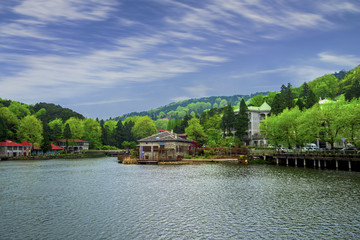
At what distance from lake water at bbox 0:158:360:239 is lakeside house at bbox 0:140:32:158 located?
82327mm

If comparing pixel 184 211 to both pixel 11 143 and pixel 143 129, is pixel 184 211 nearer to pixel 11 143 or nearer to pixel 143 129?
pixel 11 143

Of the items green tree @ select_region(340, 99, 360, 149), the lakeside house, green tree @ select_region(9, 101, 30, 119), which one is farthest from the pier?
green tree @ select_region(9, 101, 30, 119)

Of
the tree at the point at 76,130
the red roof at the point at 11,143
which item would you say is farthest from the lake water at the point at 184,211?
the tree at the point at 76,130

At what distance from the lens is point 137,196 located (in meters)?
32.6

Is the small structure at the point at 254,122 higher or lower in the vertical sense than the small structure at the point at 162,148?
higher

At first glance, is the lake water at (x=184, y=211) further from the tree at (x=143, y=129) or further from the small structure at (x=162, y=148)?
the tree at (x=143, y=129)

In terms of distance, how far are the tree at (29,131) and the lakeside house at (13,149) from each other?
257cm

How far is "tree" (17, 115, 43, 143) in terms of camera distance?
118 meters

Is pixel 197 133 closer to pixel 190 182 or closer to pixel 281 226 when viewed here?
pixel 190 182

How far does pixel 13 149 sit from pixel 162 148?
66.7 meters

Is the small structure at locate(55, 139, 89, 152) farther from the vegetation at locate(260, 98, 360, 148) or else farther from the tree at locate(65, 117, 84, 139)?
the vegetation at locate(260, 98, 360, 148)

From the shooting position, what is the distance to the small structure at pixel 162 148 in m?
85.6

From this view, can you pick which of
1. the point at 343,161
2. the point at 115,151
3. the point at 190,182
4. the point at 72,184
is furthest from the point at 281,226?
the point at 115,151

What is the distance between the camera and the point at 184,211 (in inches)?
1021
